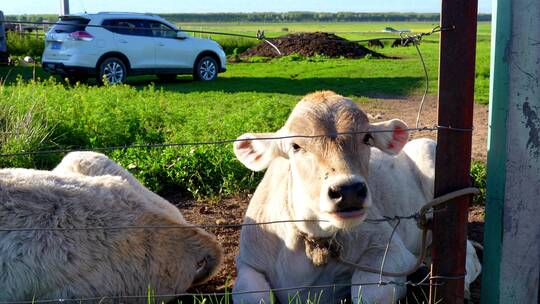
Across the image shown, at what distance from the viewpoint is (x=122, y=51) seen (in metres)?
19.6

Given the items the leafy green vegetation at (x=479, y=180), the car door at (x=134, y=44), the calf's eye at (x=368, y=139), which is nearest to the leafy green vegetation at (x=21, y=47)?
the car door at (x=134, y=44)

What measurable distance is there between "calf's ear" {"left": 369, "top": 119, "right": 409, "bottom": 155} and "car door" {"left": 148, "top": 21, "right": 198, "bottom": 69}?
1648 cm

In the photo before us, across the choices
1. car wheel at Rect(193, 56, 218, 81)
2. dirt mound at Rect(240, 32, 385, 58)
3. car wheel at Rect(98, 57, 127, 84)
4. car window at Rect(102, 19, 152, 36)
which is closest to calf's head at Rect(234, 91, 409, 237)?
car wheel at Rect(98, 57, 127, 84)

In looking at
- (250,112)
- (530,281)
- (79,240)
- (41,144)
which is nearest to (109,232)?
(79,240)

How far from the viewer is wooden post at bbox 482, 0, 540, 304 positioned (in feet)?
12.1

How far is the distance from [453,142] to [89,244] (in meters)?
2.04

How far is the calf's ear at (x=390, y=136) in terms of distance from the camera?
447 cm

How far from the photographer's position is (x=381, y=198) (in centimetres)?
534

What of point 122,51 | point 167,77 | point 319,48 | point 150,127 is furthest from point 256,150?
point 319,48

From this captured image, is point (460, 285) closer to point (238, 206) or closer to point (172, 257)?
point (172, 257)

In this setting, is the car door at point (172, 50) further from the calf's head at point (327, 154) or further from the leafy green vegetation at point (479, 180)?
the calf's head at point (327, 154)

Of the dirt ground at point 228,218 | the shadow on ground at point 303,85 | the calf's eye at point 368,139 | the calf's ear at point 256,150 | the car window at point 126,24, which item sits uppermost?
the car window at point 126,24

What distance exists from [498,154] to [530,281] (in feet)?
2.20

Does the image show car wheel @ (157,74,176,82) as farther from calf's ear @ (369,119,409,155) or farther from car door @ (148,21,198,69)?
calf's ear @ (369,119,409,155)
